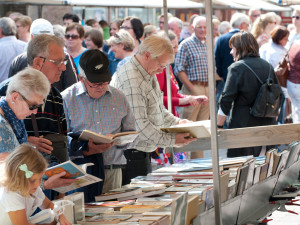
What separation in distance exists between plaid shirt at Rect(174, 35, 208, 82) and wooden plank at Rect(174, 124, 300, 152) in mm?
3129

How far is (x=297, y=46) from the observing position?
7855 mm

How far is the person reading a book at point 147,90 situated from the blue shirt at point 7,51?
3070 millimetres

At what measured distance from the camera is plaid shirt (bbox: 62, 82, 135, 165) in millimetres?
3959

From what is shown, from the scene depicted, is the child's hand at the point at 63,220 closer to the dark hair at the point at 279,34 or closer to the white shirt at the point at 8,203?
the white shirt at the point at 8,203

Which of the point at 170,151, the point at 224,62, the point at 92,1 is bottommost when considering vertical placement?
the point at 170,151

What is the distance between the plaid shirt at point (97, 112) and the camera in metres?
3.96

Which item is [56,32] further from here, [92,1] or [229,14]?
[229,14]

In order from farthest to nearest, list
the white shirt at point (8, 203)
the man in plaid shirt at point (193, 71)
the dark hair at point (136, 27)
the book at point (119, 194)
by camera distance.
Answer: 1. the man in plaid shirt at point (193, 71)
2. the dark hair at point (136, 27)
3. the book at point (119, 194)
4. the white shirt at point (8, 203)

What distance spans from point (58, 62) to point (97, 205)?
0.96m

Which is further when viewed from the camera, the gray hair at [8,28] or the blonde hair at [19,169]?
the gray hair at [8,28]

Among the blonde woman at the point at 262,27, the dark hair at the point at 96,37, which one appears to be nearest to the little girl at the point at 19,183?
the dark hair at the point at 96,37

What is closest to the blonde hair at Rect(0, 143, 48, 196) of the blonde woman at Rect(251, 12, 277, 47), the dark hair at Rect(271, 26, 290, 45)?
the dark hair at Rect(271, 26, 290, 45)

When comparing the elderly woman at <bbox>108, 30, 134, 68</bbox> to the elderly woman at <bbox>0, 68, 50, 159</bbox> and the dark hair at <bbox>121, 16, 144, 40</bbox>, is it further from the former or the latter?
the elderly woman at <bbox>0, 68, 50, 159</bbox>

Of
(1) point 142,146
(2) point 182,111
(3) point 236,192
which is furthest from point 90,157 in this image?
(2) point 182,111
